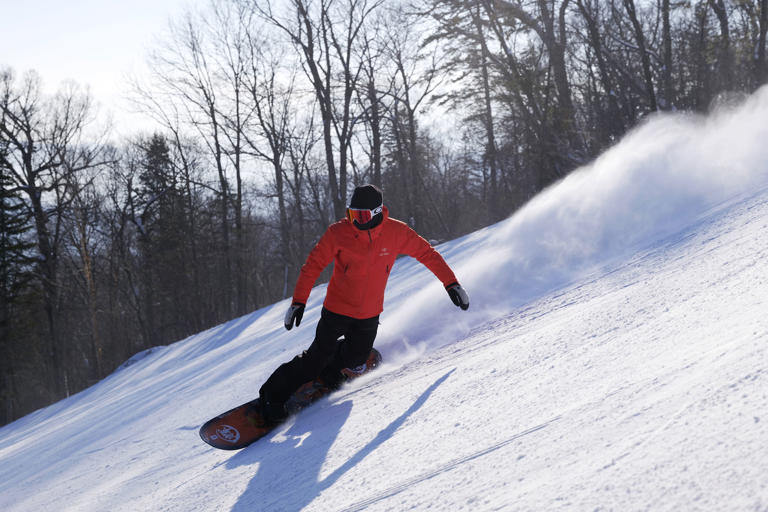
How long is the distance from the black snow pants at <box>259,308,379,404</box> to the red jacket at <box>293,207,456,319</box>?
9cm

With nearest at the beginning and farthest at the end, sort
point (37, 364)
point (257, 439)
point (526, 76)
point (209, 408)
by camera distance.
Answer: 1. point (257, 439)
2. point (209, 408)
3. point (526, 76)
4. point (37, 364)

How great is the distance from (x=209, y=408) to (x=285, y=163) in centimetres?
2212

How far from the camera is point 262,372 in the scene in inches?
221

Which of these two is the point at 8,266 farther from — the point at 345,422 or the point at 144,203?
the point at 345,422

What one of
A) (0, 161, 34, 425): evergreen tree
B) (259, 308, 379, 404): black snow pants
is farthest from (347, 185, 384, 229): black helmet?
(0, 161, 34, 425): evergreen tree

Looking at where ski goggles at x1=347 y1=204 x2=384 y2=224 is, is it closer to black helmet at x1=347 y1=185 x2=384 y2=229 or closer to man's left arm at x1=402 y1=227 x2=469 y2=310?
black helmet at x1=347 y1=185 x2=384 y2=229

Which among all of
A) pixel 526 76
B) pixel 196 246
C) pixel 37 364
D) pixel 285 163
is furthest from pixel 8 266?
pixel 526 76

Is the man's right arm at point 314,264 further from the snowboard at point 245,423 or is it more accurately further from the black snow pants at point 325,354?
the snowboard at point 245,423

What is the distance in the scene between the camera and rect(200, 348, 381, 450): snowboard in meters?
3.61

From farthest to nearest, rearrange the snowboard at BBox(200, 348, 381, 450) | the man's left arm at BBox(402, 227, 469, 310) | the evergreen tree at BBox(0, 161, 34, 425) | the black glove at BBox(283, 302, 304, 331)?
the evergreen tree at BBox(0, 161, 34, 425) → the man's left arm at BBox(402, 227, 469, 310) → the black glove at BBox(283, 302, 304, 331) → the snowboard at BBox(200, 348, 381, 450)

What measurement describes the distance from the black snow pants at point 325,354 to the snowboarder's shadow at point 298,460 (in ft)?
0.87

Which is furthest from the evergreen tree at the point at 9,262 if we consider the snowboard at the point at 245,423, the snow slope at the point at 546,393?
the snowboard at the point at 245,423

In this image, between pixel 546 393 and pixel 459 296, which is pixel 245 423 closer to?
pixel 459 296

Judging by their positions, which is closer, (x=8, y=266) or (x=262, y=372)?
(x=262, y=372)
